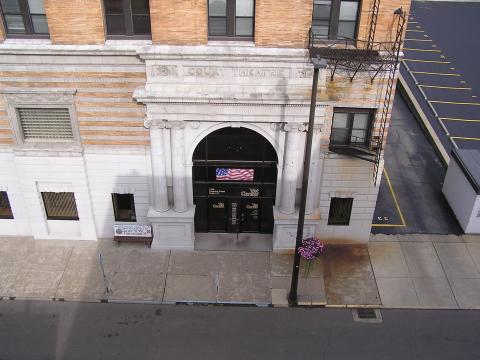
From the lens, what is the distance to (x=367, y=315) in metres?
19.0

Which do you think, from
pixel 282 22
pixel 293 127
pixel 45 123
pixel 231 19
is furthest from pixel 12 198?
pixel 282 22

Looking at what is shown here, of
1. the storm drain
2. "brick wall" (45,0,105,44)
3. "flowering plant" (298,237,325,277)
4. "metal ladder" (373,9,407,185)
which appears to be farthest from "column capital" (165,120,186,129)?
the storm drain

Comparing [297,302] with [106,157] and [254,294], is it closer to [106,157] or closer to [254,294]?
[254,294]

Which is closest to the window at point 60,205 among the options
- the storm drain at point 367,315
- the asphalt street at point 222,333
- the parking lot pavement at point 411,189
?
the asphalt street at point 222,333

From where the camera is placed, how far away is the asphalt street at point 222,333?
17.4m

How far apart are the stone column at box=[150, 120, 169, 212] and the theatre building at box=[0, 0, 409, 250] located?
0.05 m

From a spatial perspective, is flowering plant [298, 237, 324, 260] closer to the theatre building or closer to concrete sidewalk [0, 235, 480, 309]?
the theatre building

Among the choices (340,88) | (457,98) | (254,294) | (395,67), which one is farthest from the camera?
(457,98)

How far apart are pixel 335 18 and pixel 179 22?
5400mm

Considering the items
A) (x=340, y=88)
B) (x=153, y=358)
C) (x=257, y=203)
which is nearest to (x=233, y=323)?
(x=153, y=358)

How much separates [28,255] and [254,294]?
9935 mm

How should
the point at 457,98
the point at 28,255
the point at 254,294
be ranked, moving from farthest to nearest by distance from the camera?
the point at 457,98
the point at 28,255
the point at 254,294

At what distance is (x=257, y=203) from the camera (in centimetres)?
2189

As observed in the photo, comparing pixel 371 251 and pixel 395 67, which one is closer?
pixel 395 67
